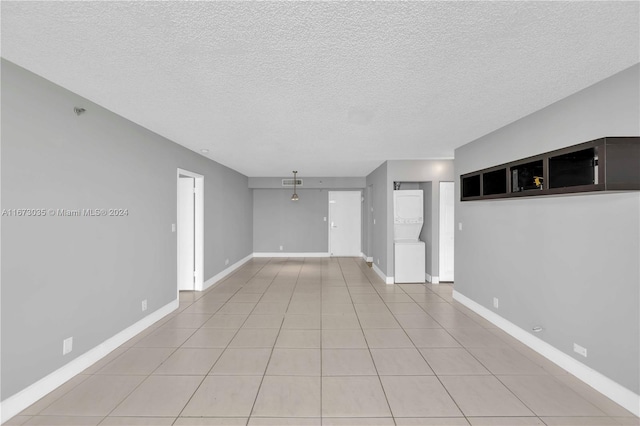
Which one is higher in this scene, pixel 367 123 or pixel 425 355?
pixel 367 123

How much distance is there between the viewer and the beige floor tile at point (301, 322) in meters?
4.01

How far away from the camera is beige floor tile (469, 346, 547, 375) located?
289 centimetres

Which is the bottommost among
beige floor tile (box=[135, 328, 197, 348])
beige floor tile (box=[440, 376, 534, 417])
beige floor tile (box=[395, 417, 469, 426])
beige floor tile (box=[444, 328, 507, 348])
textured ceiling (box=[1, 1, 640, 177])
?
beige floor tile (box=[395, 417, 469, 426])

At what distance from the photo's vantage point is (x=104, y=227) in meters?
3.21

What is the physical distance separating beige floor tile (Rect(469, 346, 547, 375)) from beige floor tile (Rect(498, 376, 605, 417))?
4.2 inches

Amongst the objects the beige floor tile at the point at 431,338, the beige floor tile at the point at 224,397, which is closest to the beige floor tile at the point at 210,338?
the beige floor tile at the point at 224,397

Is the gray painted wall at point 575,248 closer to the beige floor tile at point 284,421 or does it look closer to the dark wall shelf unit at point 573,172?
the dark wall shelf unit at point 573,172

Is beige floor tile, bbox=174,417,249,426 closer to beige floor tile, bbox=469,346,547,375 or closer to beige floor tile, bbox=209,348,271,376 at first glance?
beige floor tile, bbox=209,348,271,376

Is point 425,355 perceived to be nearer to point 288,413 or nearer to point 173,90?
point 288,413

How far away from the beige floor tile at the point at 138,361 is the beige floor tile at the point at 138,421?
654 mm

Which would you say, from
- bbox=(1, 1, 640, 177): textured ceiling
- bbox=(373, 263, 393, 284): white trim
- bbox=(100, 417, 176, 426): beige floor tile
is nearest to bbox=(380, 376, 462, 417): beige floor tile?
bbox=(100, 417, 176, 426): beige floor tile

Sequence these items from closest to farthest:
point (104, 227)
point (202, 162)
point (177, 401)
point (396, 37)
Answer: point (396, 37) → point (177, 401) → point (104, 227) → point (202, 162)

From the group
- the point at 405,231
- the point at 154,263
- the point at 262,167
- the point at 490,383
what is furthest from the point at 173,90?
the point at 405,231

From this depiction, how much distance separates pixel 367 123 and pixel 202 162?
3529mm
